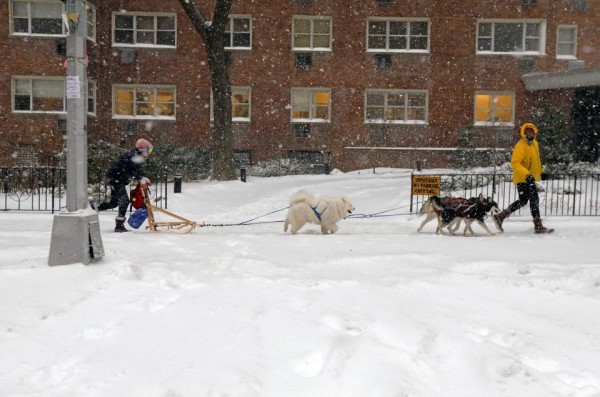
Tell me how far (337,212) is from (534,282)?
4701 millimetres

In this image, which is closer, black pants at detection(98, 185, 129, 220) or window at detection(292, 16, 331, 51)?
black pants at detection(98, 185, 129, 220)

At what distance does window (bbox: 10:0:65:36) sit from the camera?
26.4m

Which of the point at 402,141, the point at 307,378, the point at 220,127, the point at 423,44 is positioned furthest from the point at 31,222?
the point at 423,44

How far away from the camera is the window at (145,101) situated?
29.7 m

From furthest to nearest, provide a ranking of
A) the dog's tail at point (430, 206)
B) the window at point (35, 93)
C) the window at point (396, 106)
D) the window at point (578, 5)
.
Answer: the window at point (396, 106) → the window at point (578, 5) → the window at point (35, 93) → the dog's tail at point (430, 206)

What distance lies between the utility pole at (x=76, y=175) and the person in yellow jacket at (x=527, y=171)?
7705mm

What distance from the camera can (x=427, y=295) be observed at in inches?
245

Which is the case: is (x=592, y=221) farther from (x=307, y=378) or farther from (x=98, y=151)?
(x=98, y=151)

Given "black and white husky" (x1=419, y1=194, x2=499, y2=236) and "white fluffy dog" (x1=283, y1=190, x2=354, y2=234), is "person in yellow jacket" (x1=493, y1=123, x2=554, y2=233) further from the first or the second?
"white fluffy dog" (x1=283, y1=190, x2=354, y2=234)

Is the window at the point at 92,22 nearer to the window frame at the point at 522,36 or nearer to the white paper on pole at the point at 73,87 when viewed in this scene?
the window frame at the point at 522,36

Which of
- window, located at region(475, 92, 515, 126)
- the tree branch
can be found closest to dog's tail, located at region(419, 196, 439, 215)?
the tree branch

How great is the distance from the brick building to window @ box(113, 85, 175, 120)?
0.05 m

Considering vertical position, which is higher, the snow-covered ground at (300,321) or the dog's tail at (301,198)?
the dog's tail at (301,198)

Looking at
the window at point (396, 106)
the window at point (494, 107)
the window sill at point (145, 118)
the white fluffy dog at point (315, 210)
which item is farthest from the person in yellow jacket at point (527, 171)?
the window sill at point (145, 118)
